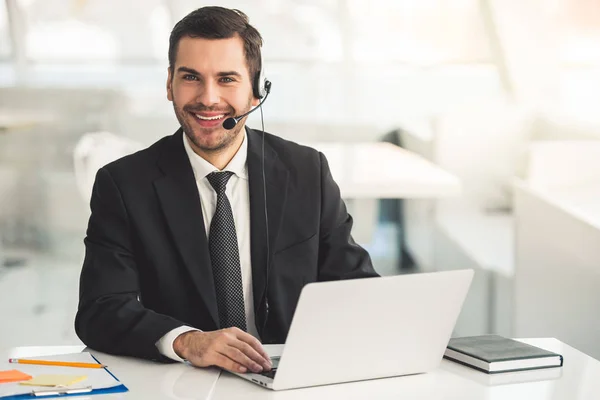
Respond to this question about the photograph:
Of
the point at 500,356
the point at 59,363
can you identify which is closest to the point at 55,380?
the point at 59,363

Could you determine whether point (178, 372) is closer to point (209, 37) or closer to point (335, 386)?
point (335, 386)

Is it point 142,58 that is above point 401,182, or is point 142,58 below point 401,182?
above

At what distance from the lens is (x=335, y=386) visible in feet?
5.62

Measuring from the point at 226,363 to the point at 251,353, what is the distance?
0.16ft

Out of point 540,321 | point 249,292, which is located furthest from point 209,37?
point 540,321

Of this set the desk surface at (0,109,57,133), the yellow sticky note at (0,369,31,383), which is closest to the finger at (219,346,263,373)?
the yellow sticky note at (0,369,31,383)

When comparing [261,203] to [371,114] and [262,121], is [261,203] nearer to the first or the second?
[262,121]

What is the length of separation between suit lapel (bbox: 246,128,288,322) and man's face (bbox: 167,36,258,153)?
8 centimetres

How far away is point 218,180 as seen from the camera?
225 cm

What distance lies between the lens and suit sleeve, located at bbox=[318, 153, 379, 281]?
2.34 m

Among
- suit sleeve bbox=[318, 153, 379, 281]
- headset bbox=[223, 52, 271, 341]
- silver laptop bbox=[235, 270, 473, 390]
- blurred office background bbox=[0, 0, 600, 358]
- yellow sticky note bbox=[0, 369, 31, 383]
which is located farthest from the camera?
blurred office background bbox=[0, 0, 600, 358]

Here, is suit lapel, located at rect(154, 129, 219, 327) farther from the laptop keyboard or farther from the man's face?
the laptop keyboard

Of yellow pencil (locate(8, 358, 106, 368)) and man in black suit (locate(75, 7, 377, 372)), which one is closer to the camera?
yellow pencil (locate(8, 358, 106, 368))

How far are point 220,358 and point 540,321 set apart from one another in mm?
2563
